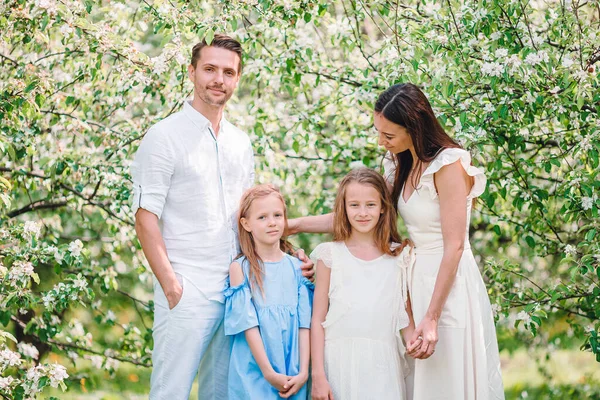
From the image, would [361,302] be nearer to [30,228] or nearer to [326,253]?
[326,253]

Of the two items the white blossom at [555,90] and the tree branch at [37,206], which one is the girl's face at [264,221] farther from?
the tree branch at [37,206]

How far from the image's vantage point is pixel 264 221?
3.17 metres

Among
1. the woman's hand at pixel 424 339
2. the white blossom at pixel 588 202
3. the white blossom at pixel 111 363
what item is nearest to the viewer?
the woman's hand at pixel 424 339

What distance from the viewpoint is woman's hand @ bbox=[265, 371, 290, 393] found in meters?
3.03

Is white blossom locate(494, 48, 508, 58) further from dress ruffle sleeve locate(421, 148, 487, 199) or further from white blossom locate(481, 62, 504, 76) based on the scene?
dress ruffle sleeve locate(421, 148, 487, 199)

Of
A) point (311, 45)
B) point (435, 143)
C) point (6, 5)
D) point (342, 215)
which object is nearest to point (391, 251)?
point (342, 215)

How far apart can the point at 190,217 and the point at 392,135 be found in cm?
87

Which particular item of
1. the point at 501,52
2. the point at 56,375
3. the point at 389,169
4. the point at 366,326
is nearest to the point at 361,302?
the point at 366,326

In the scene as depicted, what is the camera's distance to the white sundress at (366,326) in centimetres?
307

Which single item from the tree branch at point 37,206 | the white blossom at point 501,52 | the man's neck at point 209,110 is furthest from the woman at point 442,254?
the tree branch at point 37,206

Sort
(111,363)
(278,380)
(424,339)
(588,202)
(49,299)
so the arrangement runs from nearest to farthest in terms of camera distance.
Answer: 1. (424,339)
2. (278,380)
3. (588,202)
4. (49,299)
5. (111,363)

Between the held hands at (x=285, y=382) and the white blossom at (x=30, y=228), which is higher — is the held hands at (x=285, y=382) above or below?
below

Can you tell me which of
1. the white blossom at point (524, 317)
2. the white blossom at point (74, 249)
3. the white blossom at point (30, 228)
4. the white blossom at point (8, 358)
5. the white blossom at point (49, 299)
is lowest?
the white blossom at point (8, 358)

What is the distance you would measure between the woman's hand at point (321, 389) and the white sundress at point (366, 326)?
0.12 feet
